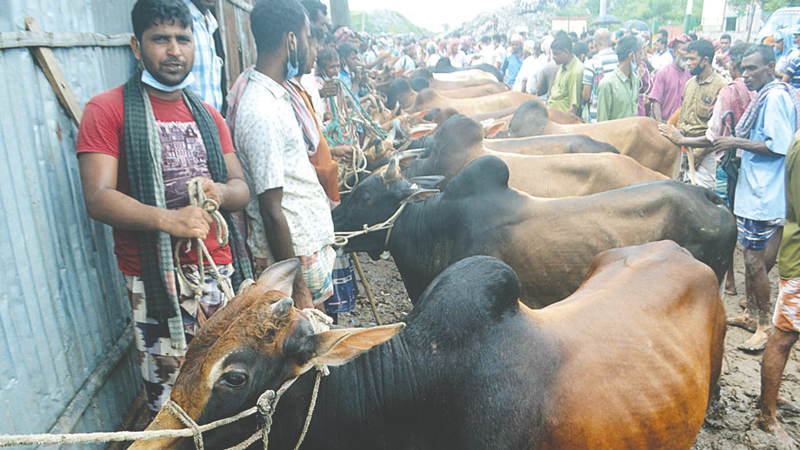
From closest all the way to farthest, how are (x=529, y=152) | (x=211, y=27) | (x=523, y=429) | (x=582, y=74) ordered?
(x=523, y=429), (x=211, y=27), (x=529, y=152), (x=582, y=74)

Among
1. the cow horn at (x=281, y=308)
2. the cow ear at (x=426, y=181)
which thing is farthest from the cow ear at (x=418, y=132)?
the cow horn at (x=281, y=308)

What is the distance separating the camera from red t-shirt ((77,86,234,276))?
2176 millimetres

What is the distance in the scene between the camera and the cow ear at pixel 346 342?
66.6 inches

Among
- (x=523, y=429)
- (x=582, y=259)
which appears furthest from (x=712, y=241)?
(x=523, y=429)

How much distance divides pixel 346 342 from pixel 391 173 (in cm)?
241

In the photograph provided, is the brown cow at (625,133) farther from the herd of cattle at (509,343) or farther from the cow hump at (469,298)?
the cow hump at (469,298)

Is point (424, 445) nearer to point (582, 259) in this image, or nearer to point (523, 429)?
Answer: point (523, 429)

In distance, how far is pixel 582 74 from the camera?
9.12 meters

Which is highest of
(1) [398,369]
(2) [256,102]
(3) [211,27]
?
(3) [211,27]

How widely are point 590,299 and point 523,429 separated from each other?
0.77 metres

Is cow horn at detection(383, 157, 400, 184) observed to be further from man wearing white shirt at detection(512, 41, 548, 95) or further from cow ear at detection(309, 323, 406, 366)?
man wearing white shirt at detection(512, 41, 548, 95)

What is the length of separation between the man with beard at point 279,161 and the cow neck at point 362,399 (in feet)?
2.15

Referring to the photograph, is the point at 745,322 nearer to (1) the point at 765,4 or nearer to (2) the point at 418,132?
(2) the point at 418,132

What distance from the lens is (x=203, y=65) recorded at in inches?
143
